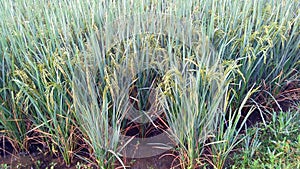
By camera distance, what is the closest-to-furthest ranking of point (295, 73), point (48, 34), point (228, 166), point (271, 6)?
1. point (228, 166)
2. point (48, 34)
3. point (295, 73)
4. point (271, 6)

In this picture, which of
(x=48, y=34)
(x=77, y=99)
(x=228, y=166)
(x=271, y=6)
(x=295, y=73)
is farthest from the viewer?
(x=271, y=6)

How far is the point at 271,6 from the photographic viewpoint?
226 centimetres

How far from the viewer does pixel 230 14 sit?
6.73ft

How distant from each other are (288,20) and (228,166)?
100 cm

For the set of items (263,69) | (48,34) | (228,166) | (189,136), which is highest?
(48,34)

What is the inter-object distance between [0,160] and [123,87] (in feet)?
2.54

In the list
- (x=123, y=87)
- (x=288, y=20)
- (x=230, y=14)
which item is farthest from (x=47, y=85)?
(x=288, y=20)

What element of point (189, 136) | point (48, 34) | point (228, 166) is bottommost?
point (228, 166)

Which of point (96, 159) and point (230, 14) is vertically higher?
point (230, 14)

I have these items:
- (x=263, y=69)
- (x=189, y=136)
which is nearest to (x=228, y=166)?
(x=189, y=136)

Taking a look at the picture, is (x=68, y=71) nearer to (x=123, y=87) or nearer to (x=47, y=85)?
(x=47, y=85)

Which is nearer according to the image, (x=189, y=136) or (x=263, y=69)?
(x=189, y=136)

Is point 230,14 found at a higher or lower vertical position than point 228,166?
higher

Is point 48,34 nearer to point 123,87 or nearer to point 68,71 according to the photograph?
point 68,71
